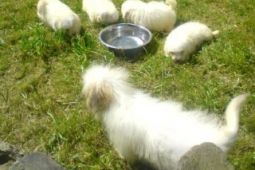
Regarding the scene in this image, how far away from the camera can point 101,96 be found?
4.08 meters

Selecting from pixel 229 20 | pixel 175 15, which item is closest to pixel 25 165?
pixel 175 15

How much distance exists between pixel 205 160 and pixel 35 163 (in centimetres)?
141

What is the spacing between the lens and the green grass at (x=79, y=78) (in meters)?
4.63

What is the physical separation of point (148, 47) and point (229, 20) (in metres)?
1.17

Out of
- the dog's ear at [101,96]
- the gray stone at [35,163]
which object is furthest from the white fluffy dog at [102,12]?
the gray stone at [35,163]

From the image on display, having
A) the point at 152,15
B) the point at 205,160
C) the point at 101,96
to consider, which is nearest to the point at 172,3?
the point at 152,15

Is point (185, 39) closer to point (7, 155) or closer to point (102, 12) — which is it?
point (102, 12)

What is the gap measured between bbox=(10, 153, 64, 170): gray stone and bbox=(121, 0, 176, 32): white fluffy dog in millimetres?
2513

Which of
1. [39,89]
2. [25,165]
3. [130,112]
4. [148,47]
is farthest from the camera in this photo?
[148,47]

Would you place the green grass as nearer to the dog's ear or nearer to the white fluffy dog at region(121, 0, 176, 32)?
the white fluffy dog at region(121, 0, 176, 32)

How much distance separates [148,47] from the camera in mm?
5773

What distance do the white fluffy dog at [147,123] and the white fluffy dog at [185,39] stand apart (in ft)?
4.27

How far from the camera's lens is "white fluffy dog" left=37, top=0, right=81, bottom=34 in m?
5.75

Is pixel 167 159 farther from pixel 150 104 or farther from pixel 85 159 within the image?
pixel 85 159
